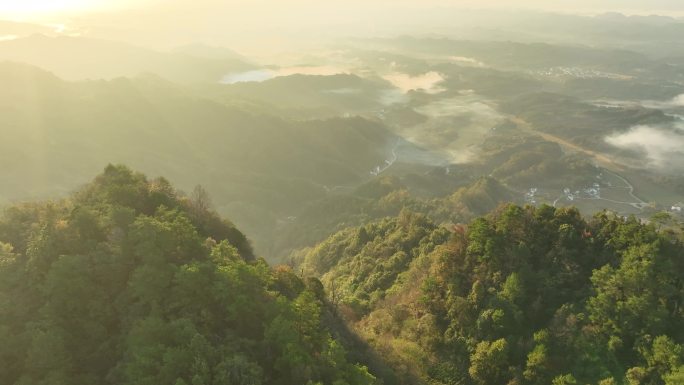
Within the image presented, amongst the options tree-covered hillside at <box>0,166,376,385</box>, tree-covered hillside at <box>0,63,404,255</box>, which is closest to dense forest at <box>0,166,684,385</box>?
tree-covered hillside at <box>0,166,376,385</box>

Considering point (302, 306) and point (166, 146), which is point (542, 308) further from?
point (166, 146)

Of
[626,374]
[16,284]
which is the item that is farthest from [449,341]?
[16,284]

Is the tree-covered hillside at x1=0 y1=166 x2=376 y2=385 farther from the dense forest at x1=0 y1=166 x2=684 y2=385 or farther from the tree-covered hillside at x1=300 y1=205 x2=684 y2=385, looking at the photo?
the tree-covered hillside at x1=300 y1=205 x2=684 y2=385

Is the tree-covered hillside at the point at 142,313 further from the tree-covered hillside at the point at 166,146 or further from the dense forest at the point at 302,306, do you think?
the tree-covered hillside at the point at 166,146

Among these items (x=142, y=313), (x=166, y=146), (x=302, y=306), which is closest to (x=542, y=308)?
(x=302, y=306)

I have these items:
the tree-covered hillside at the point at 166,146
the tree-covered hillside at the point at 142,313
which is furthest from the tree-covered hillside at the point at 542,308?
the tree-covered hillside at the point at 166,146

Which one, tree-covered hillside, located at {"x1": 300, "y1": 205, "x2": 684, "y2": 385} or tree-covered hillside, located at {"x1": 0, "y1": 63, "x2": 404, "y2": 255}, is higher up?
tree-covered hillside, located at {"x1": 300, "y1": 205, "x2": 684, "y2": 385}
